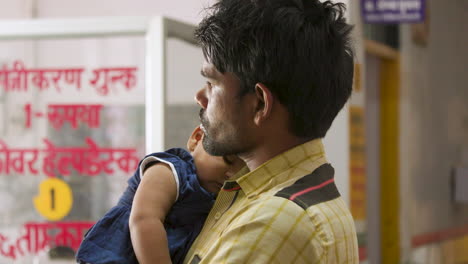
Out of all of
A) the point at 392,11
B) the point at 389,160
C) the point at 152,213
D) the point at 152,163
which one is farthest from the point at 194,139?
the point at 389,160

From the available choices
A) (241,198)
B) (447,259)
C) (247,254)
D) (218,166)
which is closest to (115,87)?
(218,166)

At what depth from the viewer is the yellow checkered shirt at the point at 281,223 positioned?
1.04 meters

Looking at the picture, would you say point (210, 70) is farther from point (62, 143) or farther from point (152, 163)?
point (62, 143)

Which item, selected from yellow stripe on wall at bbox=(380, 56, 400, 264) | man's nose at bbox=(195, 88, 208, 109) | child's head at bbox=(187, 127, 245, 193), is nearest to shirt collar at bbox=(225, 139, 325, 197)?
man's nose at bbox=(195, 88, 208, 109)

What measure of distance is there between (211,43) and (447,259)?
7.63m

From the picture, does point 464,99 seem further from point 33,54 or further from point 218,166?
point 218,166

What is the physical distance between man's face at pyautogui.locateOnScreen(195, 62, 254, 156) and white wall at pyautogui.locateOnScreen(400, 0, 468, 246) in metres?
5.97

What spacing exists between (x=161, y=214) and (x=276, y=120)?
0.37 metres

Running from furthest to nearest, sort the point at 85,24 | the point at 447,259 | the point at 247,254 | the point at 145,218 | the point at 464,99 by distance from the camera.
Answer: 1. the point at 464,99
2. the point at 447,259
3. the point at 85,24
4. the point at 145,218
5. the point at 247,254

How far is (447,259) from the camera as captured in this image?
322 inches

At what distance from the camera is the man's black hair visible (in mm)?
1084

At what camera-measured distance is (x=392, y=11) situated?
5711 mm

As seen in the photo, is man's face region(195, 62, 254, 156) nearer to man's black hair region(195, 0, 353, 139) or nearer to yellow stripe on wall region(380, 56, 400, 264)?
man's black hair region(195, 0, 353, 139)

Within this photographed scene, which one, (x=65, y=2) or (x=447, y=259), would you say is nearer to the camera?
(x=65, y=2)
